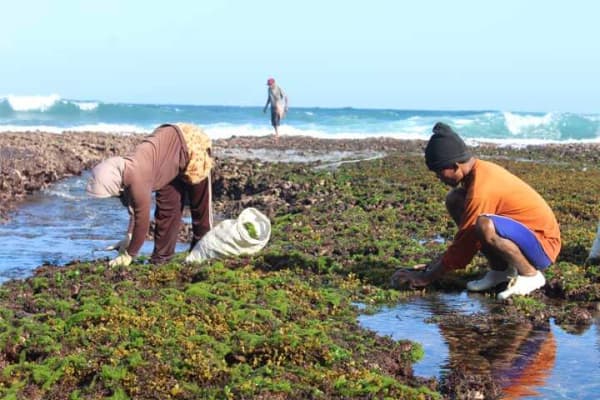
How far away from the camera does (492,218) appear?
7.46m

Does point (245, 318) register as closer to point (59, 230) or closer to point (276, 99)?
point (59, 230)

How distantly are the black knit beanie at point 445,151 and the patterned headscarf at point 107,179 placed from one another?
9.85ft

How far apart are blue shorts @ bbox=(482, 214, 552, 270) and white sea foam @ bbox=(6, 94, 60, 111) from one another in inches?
2632

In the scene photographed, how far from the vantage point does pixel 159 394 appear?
5301mm

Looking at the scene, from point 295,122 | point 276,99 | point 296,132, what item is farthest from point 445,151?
point 295,122

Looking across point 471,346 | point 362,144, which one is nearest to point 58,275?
point 471,346

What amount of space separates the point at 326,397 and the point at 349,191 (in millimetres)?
11354

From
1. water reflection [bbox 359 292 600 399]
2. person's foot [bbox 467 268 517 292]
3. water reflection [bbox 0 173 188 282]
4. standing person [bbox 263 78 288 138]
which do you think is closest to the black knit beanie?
water reflection [bbox 359 292 600 399]

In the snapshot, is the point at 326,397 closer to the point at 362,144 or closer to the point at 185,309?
the point at 185,309

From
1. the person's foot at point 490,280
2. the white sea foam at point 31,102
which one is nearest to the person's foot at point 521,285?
the person's foot at point 490,280

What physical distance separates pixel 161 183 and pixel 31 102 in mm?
65414

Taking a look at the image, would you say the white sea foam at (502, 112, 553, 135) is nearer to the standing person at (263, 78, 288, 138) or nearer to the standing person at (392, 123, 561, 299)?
the standing person at (263, 78, 288, 138)

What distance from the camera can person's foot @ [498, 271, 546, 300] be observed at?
7.93 metres

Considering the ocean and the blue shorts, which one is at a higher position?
the blue shorts
